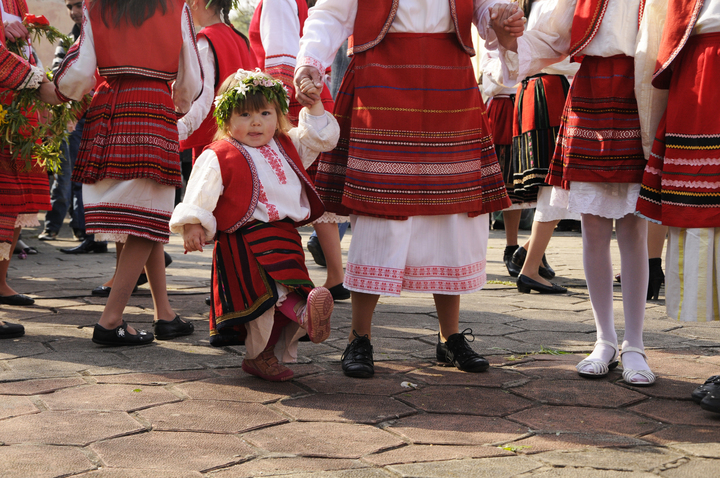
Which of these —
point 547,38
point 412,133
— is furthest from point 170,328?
point 547,38

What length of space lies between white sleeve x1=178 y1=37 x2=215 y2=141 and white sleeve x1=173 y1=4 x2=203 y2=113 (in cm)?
14

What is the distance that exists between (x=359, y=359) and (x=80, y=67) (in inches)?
68.1

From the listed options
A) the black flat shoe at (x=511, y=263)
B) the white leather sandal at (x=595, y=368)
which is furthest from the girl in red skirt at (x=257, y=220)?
the black flat shoe at (x=511, y=263)

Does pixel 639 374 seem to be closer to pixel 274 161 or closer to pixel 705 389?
pixel 705 389

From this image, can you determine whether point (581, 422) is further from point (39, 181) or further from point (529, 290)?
point (39, 181)

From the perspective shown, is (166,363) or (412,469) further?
(166,363)

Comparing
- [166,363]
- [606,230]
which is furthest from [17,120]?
[606,230]

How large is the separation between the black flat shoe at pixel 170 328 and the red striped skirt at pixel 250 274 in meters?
0.78

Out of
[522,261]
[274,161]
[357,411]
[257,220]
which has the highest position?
[274,161]

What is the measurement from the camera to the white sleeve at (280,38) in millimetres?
4020

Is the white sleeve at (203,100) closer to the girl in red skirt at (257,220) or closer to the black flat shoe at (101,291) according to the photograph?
the girl in red skirt at (257,220)

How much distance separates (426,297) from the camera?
194 inches

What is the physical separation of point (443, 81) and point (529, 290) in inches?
101

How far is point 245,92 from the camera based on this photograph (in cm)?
281
